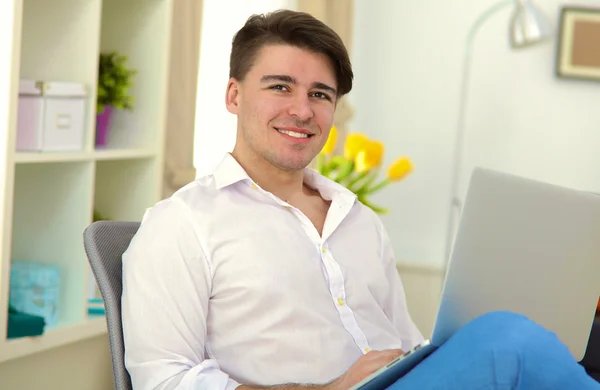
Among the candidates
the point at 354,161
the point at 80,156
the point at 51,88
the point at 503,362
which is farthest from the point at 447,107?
the point at 503,362

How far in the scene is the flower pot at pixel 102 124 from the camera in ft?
8.46

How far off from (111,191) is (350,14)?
1856 mm

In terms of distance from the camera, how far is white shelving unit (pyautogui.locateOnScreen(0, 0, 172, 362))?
2.39 m

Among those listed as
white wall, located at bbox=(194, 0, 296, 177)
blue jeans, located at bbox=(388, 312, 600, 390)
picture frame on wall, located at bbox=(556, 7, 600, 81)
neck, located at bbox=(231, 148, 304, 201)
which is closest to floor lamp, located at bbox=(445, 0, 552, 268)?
picture frame on wall, located at bbox=(556, 7, 600, 81)

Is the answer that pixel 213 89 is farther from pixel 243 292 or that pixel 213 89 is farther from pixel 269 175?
pixel 243 292

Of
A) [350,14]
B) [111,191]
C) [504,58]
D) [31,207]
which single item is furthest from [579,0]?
[31,207]

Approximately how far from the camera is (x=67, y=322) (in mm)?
2467

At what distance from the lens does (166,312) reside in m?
1.45

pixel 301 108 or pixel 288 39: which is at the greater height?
pixel 288 39

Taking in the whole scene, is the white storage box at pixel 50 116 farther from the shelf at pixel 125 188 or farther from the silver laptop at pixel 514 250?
the silver laptop at pixel 514 250

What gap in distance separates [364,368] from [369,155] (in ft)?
5.87

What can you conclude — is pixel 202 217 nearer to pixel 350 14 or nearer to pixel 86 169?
pixel 86 169

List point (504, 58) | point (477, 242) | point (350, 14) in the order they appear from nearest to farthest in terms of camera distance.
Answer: point (477, 242), point (350, 14), point (504, 58)

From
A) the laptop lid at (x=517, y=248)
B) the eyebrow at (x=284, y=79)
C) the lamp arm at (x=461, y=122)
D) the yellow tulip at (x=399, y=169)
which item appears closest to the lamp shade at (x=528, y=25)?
the lamp arm at (x=461, y=122)
